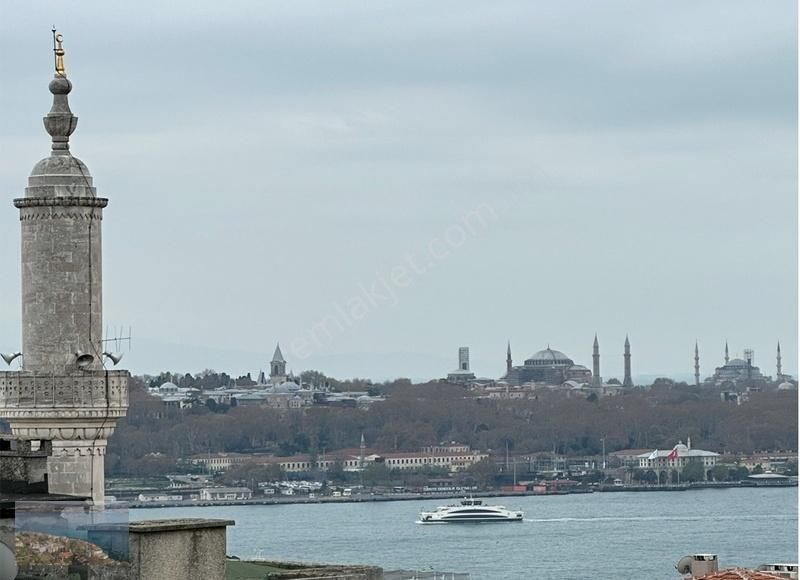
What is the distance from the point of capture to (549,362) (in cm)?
15138

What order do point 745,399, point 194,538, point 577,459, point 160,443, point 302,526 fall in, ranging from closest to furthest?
point 194,538
point 302,526
point 160,443
point 577,459
point 745,399

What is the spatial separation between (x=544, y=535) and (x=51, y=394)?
6442 cm

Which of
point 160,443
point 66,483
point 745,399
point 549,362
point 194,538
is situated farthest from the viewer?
point 549,362

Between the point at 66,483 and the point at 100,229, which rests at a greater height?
the point at 100,229

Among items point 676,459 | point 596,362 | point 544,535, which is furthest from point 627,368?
point 544,535

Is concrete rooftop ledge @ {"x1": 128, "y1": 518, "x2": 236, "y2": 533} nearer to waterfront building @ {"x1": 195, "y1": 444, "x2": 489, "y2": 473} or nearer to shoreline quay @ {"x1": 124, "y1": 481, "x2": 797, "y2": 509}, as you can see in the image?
shoreline quay @ {"x1": 124, "y1": 481, "x2": 797, "y2": 509}

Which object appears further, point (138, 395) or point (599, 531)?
point (138, 395)

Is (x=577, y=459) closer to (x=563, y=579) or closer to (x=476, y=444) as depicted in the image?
(x=476, y=444)

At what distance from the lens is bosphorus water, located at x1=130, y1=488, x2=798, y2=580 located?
56.8m

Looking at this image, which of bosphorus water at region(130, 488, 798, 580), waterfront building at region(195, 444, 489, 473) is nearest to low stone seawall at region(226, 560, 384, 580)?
bosphorus water at region(130, 488, 798, 580)

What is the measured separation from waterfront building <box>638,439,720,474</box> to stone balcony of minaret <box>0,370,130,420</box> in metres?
102

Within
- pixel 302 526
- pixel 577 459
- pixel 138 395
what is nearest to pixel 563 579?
pixel 302 526

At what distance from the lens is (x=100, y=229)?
31.1 ft

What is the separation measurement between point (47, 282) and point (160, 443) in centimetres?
9005
